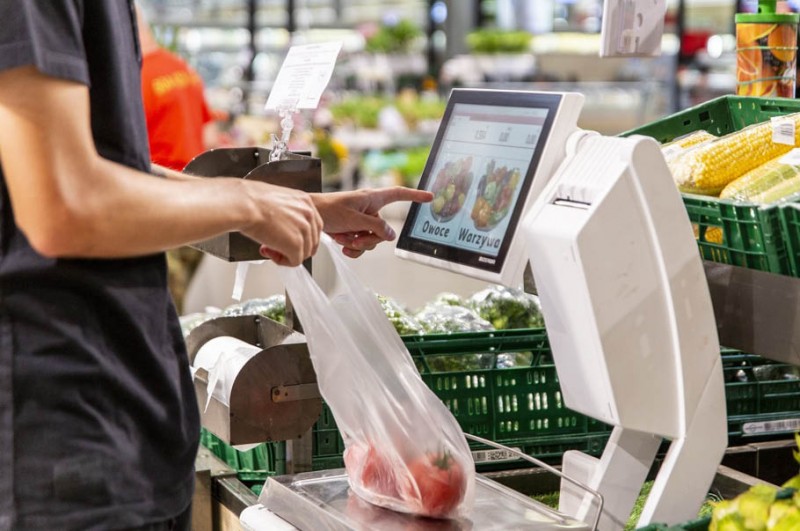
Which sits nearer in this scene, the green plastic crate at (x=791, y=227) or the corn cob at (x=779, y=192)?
the green plastic crate at (x=791, y=227)

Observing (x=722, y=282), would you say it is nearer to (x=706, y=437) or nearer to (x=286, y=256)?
(x=706, y=437)

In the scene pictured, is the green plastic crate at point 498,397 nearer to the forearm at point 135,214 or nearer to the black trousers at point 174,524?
the black trousers at point 174,524

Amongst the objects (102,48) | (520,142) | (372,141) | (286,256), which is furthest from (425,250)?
(372,141)

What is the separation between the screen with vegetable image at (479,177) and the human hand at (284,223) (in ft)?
1.00

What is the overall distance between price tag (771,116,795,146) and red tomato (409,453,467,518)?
0.78m

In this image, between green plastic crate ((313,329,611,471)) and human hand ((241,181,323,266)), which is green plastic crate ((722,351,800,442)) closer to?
green plastic crate ((313,329,611,471))

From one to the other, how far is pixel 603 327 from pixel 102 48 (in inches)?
28.0

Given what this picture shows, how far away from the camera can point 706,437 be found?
155 cm

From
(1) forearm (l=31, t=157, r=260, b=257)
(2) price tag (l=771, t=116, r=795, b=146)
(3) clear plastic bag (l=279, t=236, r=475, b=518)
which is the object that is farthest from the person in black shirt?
(2) price tag (l=771, t=116, r=795, b=146)

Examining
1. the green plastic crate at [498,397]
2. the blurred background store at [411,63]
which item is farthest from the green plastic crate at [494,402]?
the blurred background store at [411,63]

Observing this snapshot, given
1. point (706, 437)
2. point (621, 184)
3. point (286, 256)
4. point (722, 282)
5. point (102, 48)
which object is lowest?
point (706, 437)

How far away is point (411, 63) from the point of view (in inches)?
345

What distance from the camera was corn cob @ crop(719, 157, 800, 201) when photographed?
1734 mm

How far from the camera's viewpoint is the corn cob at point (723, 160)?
181 centimetres
